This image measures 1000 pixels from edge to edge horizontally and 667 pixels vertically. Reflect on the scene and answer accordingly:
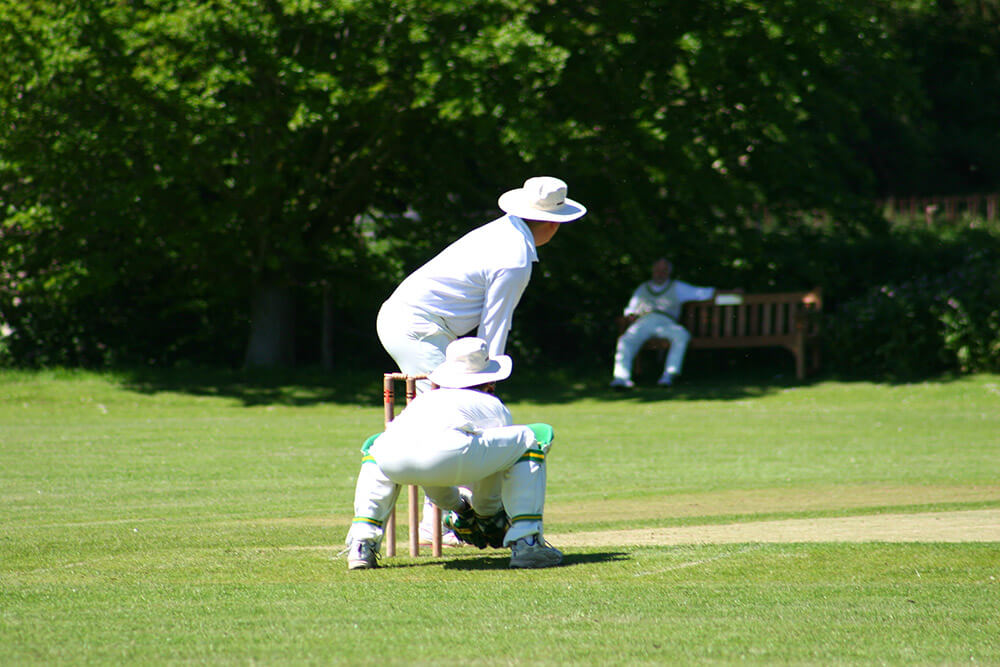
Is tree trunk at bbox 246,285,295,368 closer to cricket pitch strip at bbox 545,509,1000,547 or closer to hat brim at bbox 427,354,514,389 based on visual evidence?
cricket pitch strip at bbox 545,509,1000,547

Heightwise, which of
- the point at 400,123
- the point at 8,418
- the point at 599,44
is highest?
the point at 599,44

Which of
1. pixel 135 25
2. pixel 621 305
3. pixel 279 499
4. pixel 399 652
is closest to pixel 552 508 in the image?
pixel 279 499

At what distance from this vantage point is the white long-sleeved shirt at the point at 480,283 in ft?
23.5

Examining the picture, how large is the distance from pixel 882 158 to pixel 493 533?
35204 millimetres

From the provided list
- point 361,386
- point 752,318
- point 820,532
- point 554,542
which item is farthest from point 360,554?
point 752,318

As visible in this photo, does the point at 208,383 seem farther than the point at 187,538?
Yes

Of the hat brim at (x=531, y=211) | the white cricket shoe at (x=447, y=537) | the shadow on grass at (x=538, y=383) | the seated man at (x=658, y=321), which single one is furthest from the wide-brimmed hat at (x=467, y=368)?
the seated man at (x=658, y=321)

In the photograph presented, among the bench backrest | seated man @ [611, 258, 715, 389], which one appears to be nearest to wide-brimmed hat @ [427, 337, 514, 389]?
seated man @ [611, 258, 715, 389]

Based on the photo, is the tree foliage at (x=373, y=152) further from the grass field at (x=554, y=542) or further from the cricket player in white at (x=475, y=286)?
the cricket player in white at (x=475, y=286)

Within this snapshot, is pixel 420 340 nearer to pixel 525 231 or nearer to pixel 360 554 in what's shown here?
pixel 525 231

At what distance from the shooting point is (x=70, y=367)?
22188 mm

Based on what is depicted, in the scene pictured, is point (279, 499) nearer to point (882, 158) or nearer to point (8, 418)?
point (8, 418)

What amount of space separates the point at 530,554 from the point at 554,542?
1215 mm

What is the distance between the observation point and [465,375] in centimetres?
673
